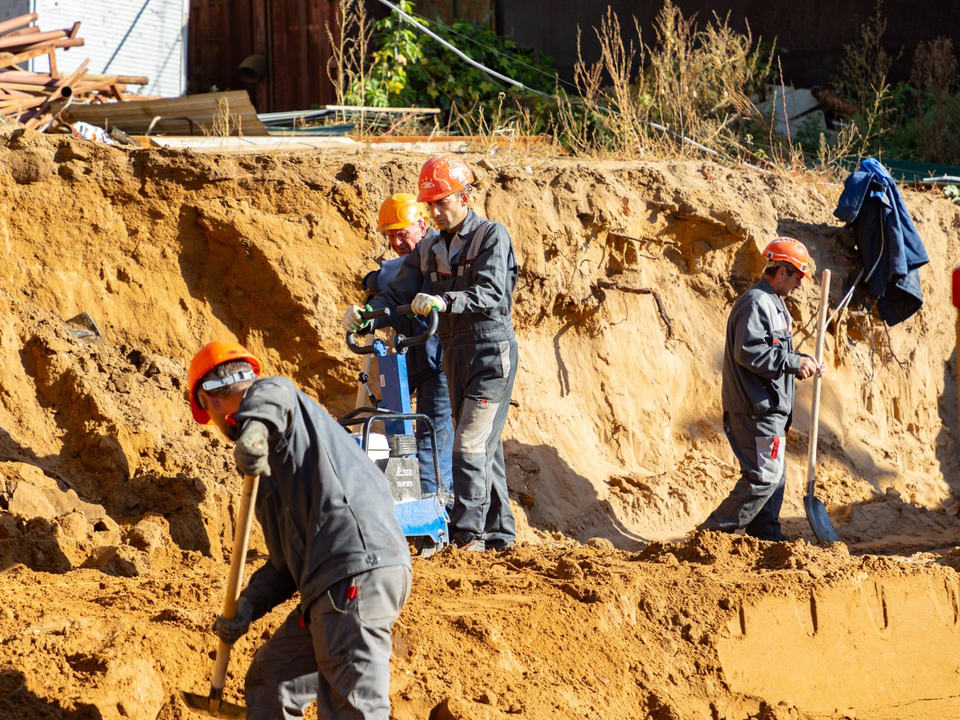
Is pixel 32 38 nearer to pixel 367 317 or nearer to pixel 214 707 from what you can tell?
pixel 367 317

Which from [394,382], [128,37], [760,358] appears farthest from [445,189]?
[128,37]

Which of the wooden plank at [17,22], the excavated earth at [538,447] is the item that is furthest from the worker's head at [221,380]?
the wooden plank at [17,22]

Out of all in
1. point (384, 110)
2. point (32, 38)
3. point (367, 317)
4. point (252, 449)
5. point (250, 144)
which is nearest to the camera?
point (252, 449)

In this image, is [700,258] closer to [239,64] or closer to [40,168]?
[40,168]

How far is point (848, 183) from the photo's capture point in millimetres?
9477

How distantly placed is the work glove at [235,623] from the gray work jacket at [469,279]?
99.7 inches

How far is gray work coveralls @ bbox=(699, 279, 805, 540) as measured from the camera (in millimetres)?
6746

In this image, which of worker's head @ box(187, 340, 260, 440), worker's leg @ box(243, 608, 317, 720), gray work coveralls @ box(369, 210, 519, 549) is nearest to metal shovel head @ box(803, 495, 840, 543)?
gray work coveralls @ box(369, 210, 519, 549)

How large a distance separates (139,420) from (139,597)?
1.88 meters

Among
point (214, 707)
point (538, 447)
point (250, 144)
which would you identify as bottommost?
point (538, 447)

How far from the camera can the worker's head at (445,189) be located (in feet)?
19.1

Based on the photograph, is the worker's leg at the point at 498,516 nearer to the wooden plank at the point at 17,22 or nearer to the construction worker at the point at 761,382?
the construction worker at the point at 761,382

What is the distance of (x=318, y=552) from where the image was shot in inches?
131

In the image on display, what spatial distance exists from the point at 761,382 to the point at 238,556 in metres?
4.48
